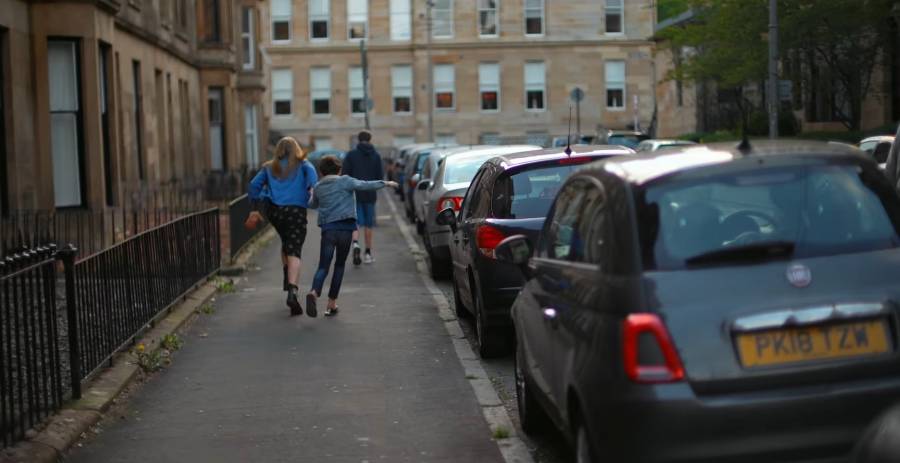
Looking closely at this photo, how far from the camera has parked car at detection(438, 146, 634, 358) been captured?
10539mm

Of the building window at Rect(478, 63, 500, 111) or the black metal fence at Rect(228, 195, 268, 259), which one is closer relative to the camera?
the black metal fence at Rect(228, 195, 268, 259)

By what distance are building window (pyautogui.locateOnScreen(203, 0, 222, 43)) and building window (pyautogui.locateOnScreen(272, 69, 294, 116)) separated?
1415 inches

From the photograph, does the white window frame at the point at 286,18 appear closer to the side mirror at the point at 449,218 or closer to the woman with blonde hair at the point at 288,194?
the woman with blonde hair at the point at 288,194

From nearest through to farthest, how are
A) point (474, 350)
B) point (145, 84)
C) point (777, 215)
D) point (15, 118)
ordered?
point (777, 215), point (474, 350), point (15, 118), point (145, 84)

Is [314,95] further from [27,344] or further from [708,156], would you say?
[708,156]

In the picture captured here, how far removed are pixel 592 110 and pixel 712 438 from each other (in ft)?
227

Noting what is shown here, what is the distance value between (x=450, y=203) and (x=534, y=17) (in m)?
58.1

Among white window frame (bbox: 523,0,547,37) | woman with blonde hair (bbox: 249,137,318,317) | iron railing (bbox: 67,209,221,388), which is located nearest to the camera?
iron railing (bbox: 67,209,221,388)

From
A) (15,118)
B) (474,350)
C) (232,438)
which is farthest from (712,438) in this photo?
(15,118)

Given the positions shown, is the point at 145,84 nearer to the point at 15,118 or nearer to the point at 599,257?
the point at 15,118

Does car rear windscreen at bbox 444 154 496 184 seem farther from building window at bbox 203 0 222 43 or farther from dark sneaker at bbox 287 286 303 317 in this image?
building window at bbox 203 0 222 43

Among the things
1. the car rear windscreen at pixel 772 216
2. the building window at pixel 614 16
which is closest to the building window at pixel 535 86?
the building window at pixel 614 16

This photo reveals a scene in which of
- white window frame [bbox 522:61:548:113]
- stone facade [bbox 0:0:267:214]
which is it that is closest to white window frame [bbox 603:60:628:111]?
white window frame [bbox 522:61:548:113]

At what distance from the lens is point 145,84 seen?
2806 cm
